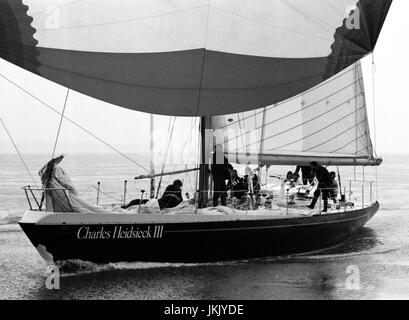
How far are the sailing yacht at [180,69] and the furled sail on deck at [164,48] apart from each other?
0.07ft

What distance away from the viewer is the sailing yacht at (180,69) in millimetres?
14062

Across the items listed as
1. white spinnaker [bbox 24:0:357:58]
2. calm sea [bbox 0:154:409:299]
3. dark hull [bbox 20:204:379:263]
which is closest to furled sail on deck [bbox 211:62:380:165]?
calm sea [bbox 0:154:409:299]

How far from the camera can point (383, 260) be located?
18.7 m

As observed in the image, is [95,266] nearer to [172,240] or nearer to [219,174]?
[172,240]

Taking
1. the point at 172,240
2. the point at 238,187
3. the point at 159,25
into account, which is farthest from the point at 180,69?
the point at 238,187

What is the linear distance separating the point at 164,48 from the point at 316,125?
806 cm

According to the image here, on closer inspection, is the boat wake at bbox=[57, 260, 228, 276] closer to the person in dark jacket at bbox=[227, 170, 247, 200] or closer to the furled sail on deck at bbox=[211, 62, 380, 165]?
the person in dark jacket at bbox=[227, 170, 247, 200]

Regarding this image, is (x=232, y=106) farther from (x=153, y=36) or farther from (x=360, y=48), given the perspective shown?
(x=360, y=48)

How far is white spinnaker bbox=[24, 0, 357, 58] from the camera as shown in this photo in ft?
45.8

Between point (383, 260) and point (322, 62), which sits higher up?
point (322, 62)

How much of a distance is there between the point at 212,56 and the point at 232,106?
1154mm

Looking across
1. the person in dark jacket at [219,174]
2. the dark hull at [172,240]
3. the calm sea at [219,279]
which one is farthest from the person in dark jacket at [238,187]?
the calm sea at [219,279]

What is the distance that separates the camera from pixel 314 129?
20.9m
